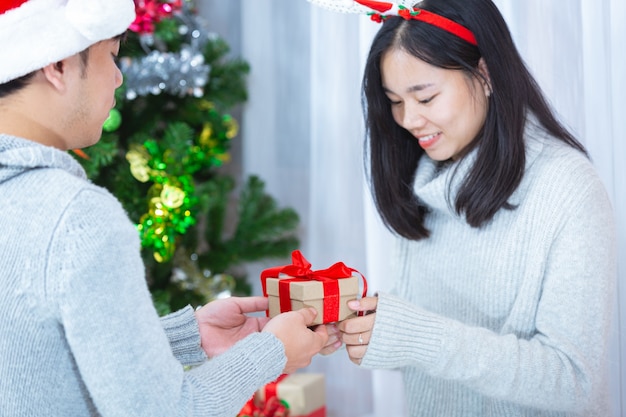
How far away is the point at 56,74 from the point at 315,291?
0.54 m

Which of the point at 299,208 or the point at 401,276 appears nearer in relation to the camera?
the point at 401,276

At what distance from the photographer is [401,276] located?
1612 millimetres

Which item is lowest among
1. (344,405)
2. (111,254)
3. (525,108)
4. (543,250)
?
(344,405)

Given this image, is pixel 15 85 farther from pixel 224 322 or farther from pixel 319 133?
pixel 319 133

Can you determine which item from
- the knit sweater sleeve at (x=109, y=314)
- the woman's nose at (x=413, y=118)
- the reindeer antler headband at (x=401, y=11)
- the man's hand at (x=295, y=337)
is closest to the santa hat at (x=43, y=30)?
the knit sweater sleeve at (x=109, y=314)

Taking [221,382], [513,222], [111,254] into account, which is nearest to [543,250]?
[513,222]

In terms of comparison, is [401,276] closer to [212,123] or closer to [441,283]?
[441,283]

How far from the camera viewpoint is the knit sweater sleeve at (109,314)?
81cm

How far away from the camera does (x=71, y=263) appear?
80cm

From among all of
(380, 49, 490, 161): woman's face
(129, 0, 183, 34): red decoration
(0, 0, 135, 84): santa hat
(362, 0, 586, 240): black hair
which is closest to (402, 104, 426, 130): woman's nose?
(380, 49, 490, 161): woman's face

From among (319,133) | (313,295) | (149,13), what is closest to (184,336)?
(313,295)

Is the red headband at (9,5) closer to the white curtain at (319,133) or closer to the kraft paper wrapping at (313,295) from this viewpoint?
the kraft paper wrapping at (313,295)

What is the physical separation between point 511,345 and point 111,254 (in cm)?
74

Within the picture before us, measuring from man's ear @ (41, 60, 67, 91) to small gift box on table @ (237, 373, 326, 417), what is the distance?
4.37 feet
